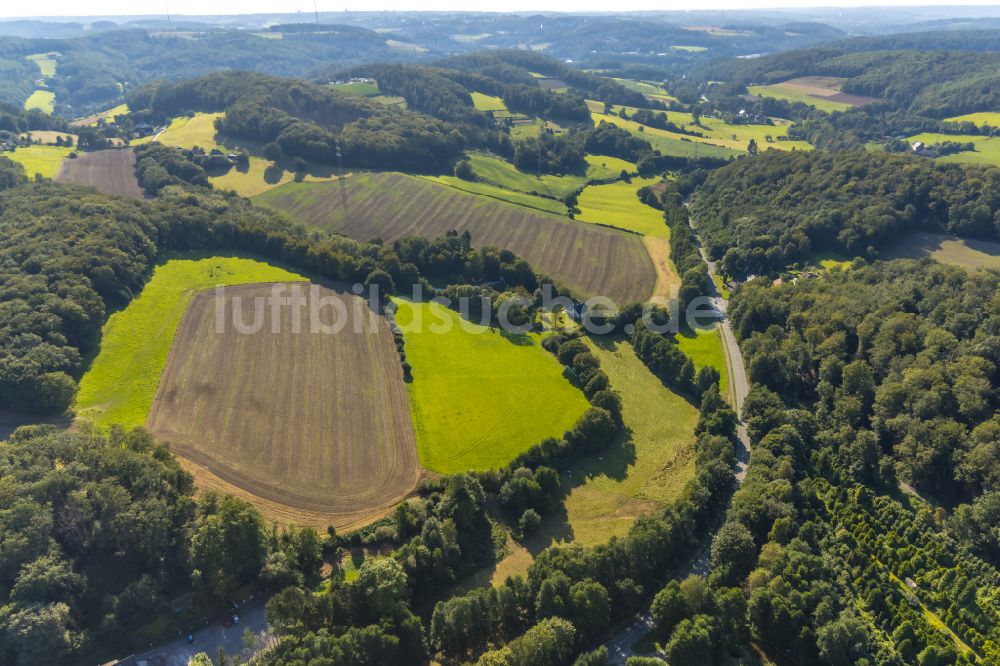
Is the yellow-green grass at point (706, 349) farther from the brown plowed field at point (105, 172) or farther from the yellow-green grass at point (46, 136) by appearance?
the yellow-green grass at point (46, 136)

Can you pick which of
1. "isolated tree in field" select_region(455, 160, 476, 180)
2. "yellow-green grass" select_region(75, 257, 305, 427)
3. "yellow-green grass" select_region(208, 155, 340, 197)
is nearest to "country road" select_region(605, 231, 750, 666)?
"yellow-green grass" select_region(75, 257, 305, 427)

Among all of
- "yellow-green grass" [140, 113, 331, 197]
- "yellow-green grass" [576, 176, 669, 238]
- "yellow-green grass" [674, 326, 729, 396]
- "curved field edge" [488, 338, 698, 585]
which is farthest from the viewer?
"yellow-green grass" [140, 113, 331, 197]

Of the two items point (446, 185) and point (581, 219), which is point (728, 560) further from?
point (446, 185)

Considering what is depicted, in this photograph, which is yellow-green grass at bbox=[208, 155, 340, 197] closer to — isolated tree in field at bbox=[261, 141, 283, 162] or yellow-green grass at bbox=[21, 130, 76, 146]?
isolated tree in field at bbox=[261, 141, 283, 162]

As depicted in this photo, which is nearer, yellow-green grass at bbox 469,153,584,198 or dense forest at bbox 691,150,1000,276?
dense forest at bbox 691,150,1000,276

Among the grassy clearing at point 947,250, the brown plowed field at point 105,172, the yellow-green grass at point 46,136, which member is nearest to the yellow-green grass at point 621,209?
the grassy clearing at point 947,250
